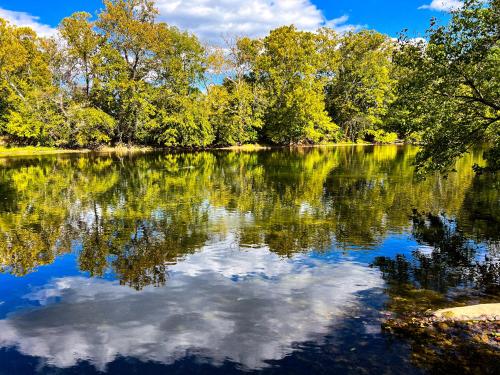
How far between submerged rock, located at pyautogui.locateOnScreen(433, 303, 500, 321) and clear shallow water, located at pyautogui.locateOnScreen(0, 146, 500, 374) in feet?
3.93

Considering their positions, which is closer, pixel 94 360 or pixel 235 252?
pixel 94 360

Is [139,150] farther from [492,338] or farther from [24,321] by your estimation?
[492,338]

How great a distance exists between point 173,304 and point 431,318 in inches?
291

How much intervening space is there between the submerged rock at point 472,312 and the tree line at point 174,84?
213 feet

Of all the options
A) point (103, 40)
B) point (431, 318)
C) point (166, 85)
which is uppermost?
point (103, 40)

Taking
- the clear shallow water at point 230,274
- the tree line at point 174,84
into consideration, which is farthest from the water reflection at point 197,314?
the tree line at point 174,84

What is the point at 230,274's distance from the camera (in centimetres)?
1518

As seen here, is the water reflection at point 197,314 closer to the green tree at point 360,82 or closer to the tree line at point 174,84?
the tree line at point 174,84

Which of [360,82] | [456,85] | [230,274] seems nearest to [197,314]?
[230,274]

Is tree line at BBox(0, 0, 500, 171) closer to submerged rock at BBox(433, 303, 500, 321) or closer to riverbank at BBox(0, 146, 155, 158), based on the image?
riverbank at BBox(0, 146, 155, 158)

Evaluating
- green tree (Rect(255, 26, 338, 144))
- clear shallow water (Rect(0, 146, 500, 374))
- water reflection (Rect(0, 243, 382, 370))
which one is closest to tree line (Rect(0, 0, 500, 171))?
green tree (Rect(255, 26, 338, 144))

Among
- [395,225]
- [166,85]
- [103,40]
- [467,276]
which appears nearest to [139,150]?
[166,85]

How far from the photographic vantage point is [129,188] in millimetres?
34500

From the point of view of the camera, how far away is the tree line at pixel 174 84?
76188 mm
